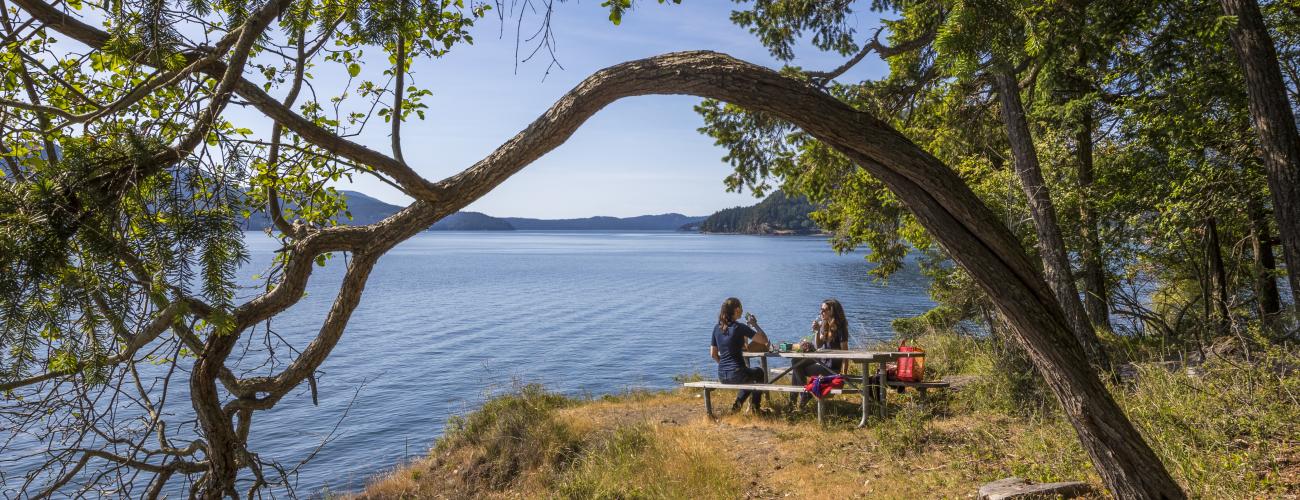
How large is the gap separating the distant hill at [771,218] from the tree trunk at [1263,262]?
11895cm

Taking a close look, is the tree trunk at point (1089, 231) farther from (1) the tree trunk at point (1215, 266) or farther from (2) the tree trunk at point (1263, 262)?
(2) the tree trunk at point (1263, 262)

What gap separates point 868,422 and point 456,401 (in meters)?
11.4

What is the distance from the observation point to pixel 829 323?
1002cm

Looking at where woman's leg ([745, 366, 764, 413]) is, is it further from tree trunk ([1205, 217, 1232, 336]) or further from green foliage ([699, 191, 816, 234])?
green foliage ([699, 191, 816, 234])

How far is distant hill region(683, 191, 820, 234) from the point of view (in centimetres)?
14762

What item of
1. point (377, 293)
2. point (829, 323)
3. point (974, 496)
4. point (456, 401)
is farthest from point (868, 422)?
point (377, 293)

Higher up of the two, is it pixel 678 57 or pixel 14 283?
pixel 678 57

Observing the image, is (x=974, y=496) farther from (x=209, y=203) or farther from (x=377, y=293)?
(x=377, y=293)

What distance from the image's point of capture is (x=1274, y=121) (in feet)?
21.4

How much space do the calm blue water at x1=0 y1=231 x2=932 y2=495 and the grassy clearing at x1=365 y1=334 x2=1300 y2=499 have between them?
2462 millimetres

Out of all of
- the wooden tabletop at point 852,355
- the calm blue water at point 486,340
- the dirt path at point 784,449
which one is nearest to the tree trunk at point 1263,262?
the wooden tabletop at point 852,355

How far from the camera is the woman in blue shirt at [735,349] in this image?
9.76 m

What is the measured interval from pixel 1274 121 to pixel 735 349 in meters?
6.16

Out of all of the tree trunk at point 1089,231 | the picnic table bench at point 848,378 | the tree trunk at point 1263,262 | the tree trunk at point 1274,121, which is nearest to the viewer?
the tree trunk at point 1274,121
